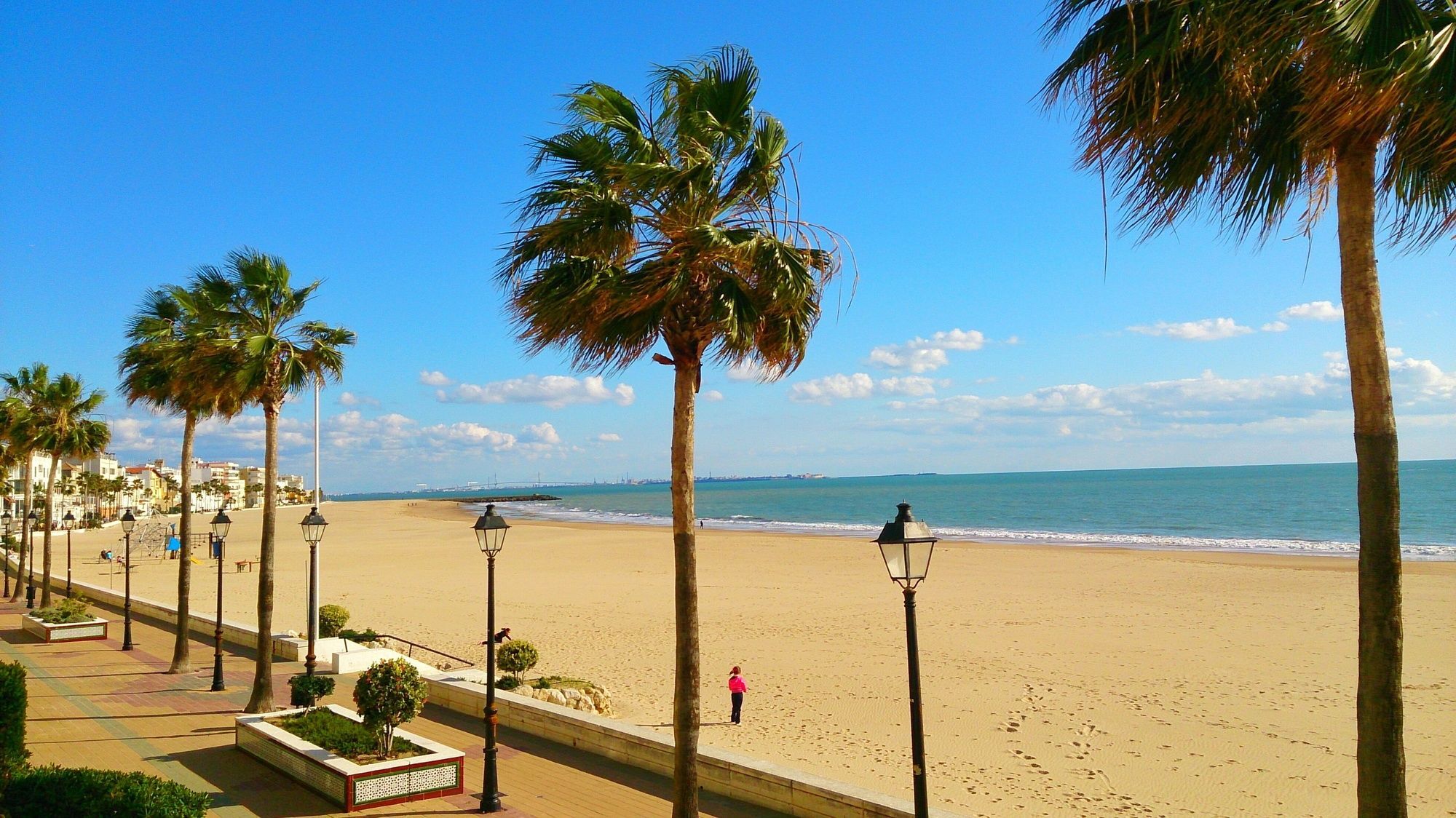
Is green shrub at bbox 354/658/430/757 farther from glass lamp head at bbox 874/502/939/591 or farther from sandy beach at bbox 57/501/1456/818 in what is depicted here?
glass lamp head at bbox 874/502/939/591

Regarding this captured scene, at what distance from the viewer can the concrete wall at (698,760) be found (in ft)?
27.8

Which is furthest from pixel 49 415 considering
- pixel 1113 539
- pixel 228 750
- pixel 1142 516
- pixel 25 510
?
pixel 1142 516

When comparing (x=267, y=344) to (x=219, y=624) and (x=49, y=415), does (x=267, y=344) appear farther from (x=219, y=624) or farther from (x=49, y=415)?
(x=49, y=415)

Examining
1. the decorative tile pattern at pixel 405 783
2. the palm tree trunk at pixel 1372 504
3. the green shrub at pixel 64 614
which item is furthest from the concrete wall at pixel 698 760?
the green shrub at pixel 64 614

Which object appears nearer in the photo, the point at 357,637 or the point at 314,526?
the point at 314,526

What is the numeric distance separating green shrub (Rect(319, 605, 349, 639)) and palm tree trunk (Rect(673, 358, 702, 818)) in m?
14.1

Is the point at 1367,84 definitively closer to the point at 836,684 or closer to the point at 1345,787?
the point at 1345,787

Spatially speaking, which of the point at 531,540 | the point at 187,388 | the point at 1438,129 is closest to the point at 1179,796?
the point at 1438,129

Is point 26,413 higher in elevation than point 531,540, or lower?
higher

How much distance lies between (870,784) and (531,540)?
53.7 meters

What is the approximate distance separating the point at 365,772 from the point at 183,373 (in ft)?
25.5

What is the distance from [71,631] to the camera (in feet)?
69.6

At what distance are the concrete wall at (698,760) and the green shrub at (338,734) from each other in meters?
2.01

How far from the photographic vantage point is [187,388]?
1537 centimetres
